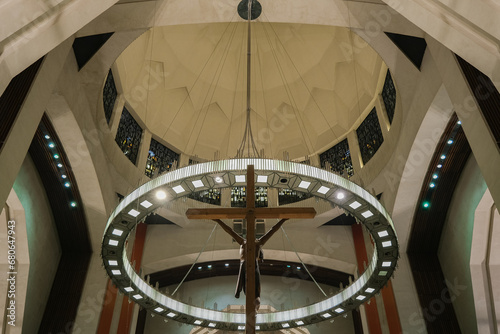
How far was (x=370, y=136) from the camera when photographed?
1416cm

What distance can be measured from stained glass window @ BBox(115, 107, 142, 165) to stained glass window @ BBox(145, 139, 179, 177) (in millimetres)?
775

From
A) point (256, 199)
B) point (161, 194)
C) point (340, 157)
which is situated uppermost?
point (340, 157)

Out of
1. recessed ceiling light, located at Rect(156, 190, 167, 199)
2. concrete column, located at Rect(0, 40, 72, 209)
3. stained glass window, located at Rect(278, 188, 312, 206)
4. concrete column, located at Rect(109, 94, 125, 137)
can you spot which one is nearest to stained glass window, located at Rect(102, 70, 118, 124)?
concrete column, located at Rect(109, 94, 125, 137)

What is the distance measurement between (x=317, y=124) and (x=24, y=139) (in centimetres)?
1272

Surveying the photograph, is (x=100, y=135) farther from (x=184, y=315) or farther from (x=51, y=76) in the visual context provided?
(x=184, y=315)

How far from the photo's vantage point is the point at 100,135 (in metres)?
11.6

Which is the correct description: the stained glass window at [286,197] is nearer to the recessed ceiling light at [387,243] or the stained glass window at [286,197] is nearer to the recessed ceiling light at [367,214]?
the recessed ceiling light at [387,243]

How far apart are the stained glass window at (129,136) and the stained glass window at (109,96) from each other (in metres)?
0.86

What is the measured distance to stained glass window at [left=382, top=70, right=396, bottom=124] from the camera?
12.4 metres

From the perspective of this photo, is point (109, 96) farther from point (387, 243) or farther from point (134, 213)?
point (387, 243)

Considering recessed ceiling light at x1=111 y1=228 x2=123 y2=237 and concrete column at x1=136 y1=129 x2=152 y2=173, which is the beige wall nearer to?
concrete column at x1=136 y1=129 x2=152 y2=173

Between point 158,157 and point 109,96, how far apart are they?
3.71 meters

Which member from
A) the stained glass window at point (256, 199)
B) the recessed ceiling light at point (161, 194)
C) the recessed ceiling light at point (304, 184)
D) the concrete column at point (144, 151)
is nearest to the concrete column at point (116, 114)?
the concrete column at point (144, 151)

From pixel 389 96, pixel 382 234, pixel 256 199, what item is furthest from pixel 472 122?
pixel 256 199
